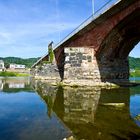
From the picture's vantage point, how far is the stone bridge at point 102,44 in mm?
27547

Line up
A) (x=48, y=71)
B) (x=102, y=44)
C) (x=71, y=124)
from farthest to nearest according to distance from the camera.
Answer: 1. (x=48, y=71)
2. (x=102, y=44)
3. (x=71, y=124)

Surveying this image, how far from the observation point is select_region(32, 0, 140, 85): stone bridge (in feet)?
A: 90.4

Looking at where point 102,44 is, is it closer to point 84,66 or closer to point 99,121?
point 84,66

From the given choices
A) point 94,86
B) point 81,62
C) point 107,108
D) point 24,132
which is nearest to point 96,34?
point 81,62

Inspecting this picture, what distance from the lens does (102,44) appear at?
30422 millimetres

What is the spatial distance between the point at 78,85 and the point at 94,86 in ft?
5.80

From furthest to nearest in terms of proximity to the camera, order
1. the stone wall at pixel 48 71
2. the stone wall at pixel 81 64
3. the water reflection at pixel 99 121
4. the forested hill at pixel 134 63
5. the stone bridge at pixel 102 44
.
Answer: the forested hill at pixel 134 63 → the stone wall at pixel 48 71 → the stone wall at pixel 81 64 → the stone bridge at pixel 102 44 → the water reflection at pixel 99 121

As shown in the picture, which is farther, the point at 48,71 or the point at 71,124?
the point at 48,71

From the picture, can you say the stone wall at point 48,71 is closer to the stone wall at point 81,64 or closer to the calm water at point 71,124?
the stone wall at point 81,64

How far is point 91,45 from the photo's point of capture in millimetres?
30703

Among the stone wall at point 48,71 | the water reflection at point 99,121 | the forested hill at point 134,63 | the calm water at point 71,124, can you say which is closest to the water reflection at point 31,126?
the calm water at point 71,124

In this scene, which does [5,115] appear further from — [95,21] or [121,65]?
[121,65]

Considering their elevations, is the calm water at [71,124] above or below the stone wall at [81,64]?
below

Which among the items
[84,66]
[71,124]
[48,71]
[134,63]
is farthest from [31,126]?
[134,63]
